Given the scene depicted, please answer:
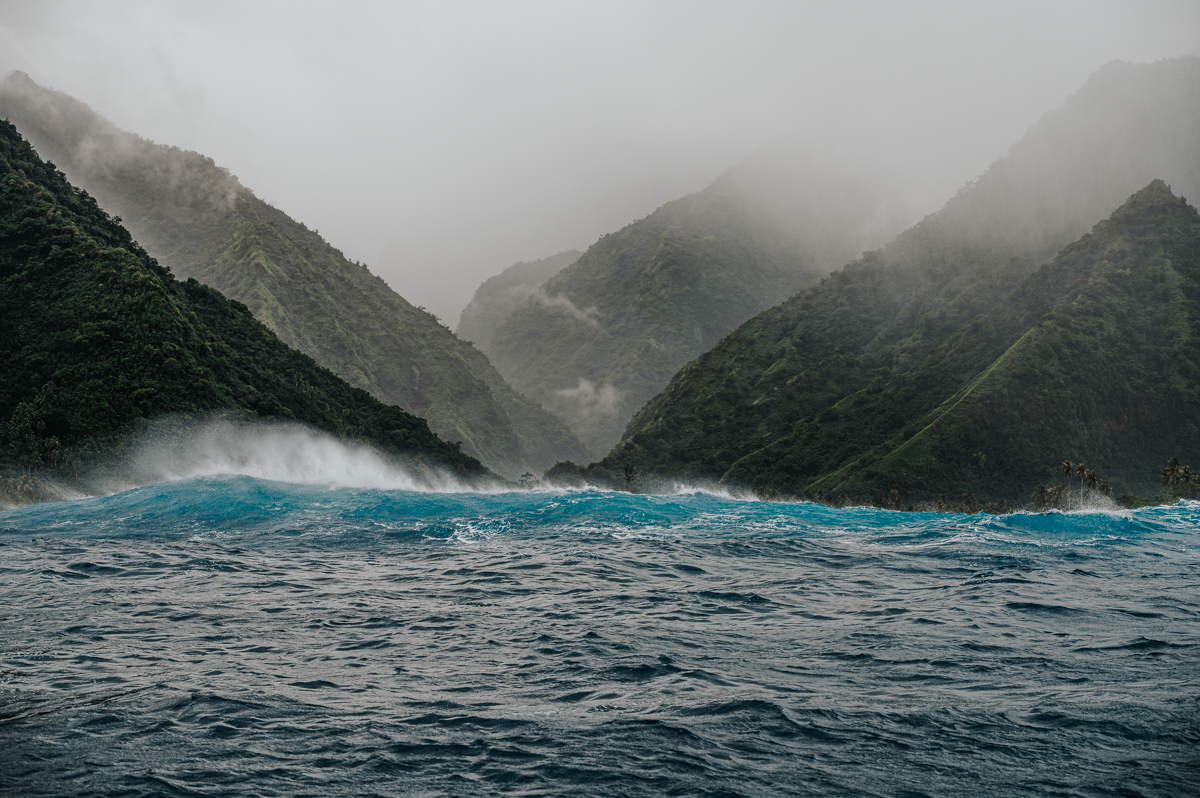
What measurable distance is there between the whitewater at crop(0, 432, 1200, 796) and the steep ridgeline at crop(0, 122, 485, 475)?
143ft

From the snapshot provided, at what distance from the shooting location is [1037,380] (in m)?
158

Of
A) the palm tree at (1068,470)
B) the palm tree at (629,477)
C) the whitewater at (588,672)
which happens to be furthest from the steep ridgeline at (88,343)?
the palm tree at (1068,470)

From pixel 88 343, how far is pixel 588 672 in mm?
78839

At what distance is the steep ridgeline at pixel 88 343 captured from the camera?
67.1 m

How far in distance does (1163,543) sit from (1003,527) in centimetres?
734

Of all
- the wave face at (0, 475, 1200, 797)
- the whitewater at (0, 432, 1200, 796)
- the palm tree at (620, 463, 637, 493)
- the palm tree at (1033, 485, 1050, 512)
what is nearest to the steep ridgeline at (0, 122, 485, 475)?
the wave face at (0, 475, 1200, 797)

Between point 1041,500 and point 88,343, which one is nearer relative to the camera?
point 88,343

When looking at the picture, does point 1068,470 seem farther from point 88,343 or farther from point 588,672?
point 88,343

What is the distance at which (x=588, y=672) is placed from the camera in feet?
45.1

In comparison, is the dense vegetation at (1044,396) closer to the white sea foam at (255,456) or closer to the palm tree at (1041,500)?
→ the palm tree at (1041,500)

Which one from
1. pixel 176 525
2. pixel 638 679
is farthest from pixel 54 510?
pixel 638 679

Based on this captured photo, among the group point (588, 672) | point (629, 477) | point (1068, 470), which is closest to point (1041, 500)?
point (1068, 470)

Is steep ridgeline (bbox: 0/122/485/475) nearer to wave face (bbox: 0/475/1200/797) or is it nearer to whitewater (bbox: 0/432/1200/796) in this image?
wave face (bbox: 0/475/1200/797)

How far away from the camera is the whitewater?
368 inches
